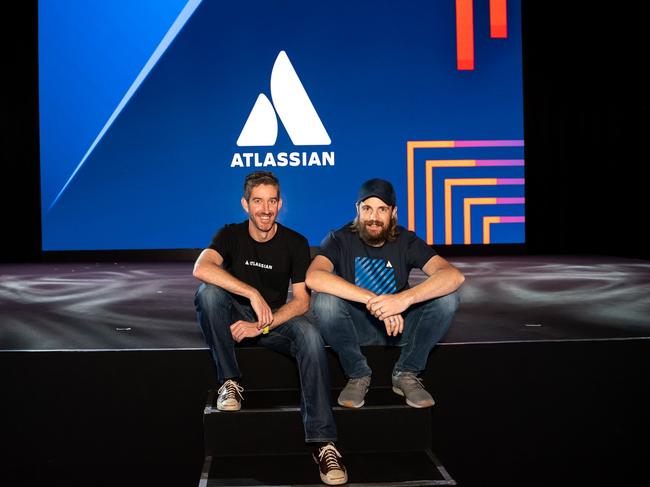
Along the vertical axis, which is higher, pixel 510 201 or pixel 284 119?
pixel 284 119

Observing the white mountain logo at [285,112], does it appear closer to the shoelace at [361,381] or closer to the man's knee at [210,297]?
the man's knee at [210,297]

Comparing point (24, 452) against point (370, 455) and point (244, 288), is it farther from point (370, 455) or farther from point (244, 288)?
point (370, 455)

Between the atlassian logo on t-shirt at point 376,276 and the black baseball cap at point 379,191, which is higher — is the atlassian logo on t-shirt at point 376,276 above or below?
below

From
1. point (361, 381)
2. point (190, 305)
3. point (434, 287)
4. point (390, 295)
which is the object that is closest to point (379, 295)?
point (390, 295)

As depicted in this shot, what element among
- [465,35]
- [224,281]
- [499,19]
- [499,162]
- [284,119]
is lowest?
[224,281]

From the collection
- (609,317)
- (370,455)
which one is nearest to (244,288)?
(370,455)

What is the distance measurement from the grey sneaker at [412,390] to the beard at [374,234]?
49 cm

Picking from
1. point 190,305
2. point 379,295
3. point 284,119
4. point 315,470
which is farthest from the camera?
point 284,119

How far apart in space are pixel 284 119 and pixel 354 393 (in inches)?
188

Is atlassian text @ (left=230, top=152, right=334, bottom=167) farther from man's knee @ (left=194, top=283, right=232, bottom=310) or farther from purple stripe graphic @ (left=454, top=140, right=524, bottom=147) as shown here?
man's knee @ (left=194, top=283, right=232, bottom=310)

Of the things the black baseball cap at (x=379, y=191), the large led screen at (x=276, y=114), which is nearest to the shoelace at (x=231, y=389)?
the black baseball cap at (x=379, y=191)

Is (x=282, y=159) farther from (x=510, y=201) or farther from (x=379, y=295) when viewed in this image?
(x=379, y=295)

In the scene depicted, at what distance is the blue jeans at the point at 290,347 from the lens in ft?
7.08

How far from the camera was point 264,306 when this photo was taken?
7.69 ft
